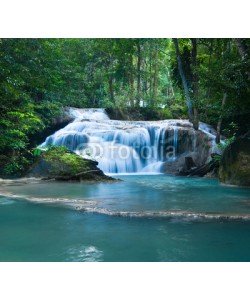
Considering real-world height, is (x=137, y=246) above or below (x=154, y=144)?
below

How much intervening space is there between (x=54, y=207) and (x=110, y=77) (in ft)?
60.0

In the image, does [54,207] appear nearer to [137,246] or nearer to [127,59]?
[137,246]

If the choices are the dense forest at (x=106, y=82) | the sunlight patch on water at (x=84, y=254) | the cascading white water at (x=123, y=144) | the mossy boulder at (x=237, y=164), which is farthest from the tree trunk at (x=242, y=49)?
the cascading white water at (x=123, y=144)

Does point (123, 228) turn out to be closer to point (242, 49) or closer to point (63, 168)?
point (242, 49)

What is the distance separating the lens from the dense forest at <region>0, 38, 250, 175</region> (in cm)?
859

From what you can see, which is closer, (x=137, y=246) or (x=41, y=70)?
(x=137, y=246)

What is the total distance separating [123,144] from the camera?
15.1 m

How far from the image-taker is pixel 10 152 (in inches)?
471

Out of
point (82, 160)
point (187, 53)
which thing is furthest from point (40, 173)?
point (187, 53)

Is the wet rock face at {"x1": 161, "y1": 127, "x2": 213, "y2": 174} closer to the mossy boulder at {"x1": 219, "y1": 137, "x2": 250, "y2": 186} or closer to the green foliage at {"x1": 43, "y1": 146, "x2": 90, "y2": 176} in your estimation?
the mossy boulder at {"x1": 219, "y1": 137, "x2": 250, "y2": 186}

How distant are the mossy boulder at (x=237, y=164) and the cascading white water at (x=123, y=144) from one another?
4.56 meters

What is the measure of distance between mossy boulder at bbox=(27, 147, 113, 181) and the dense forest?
20.0 inches

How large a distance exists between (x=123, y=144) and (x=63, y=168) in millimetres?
5004

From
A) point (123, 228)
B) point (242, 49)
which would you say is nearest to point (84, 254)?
point (123, 228)
